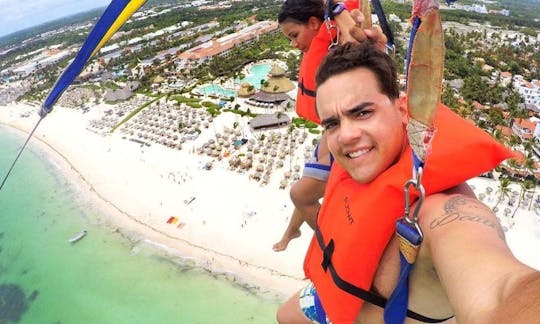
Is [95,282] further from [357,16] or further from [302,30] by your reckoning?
[357,16]

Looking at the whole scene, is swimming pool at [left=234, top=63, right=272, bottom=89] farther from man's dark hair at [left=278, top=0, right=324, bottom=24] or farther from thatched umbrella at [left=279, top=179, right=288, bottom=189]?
man's dark hair at [left=278, top=0, right=324, bottom=24]

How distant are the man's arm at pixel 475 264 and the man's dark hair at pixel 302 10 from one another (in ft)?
6.69

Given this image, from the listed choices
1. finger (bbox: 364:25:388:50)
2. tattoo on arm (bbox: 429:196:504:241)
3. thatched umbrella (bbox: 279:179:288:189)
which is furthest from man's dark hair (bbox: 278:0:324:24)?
thatched umbrella (bbox: 279:179:288:189)

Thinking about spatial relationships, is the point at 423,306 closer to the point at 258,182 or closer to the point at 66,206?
the point at 258,182

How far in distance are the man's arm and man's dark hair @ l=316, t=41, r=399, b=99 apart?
0.61 metres

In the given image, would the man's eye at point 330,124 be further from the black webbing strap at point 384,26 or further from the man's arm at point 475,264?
the black webbing strap at point 384,26

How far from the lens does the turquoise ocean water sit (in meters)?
12.7

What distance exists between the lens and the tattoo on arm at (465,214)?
136cm

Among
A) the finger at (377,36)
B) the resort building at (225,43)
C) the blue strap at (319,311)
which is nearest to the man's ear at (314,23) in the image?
the finger at (377,36)

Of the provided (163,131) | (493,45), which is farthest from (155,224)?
(493,45)

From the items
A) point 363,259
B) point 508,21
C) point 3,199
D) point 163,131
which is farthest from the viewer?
point 508,21

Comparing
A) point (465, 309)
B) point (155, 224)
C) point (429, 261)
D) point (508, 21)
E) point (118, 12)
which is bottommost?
point (508, 21)

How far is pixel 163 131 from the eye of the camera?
2523cm

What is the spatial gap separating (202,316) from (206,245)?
3.18 meters
